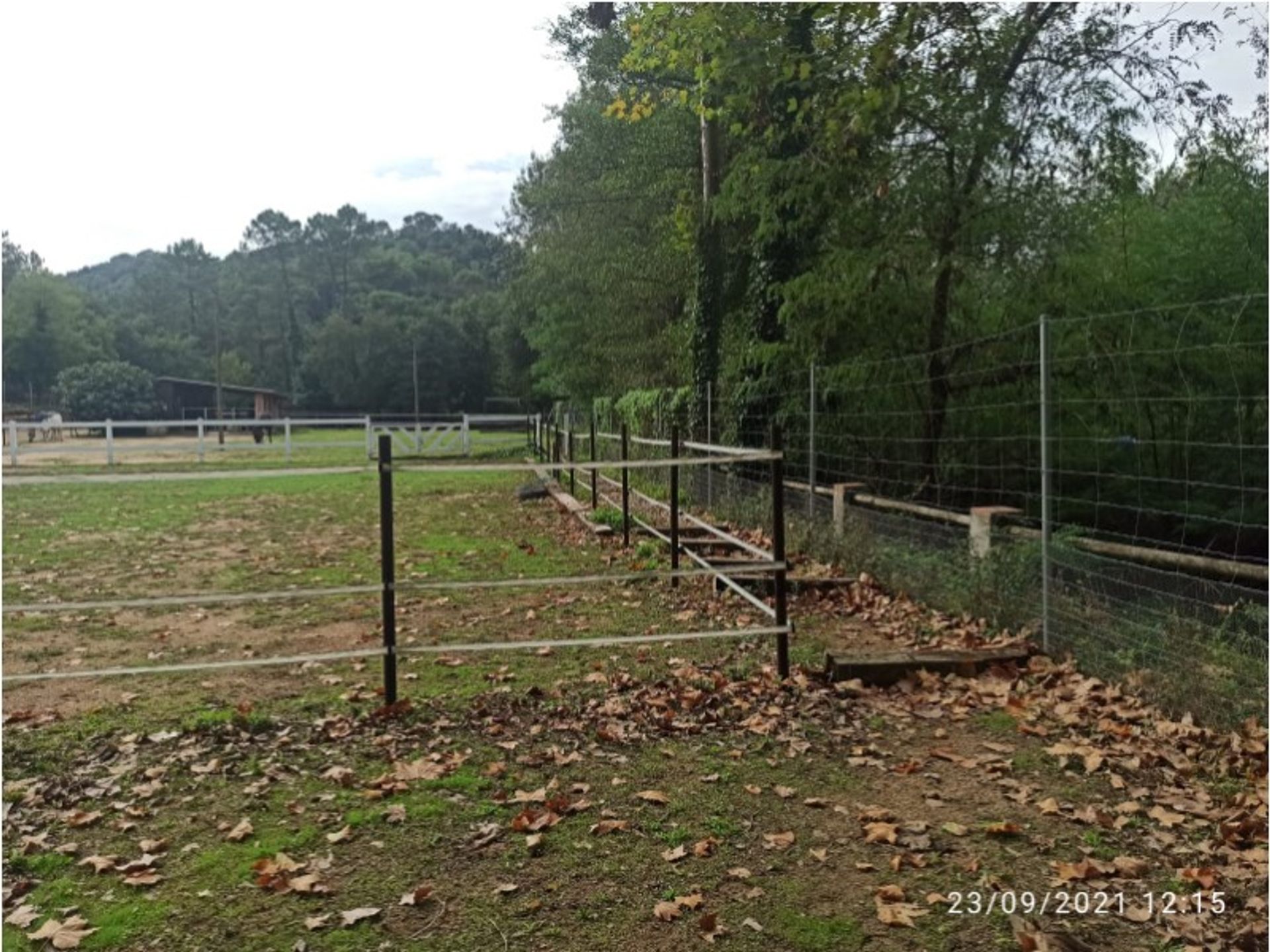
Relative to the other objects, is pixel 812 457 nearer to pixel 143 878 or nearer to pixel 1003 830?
pixel 1003 830

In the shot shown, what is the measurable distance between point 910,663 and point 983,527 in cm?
228

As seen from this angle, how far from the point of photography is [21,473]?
872 inches

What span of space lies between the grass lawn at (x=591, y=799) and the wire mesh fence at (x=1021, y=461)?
3.01ft

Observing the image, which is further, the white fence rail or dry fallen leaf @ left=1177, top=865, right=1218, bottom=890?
the white fence rail

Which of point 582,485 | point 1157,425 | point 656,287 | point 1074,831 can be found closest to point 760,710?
point 1074,831

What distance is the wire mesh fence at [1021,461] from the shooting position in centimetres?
617

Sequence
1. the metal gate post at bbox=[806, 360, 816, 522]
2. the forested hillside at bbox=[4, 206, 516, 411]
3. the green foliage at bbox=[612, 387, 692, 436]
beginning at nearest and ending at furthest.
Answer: the metal gate post at bbox=[806, 360, 816, 522] → the green foliage at bbox=[612, 387, 692, 436] → the forested hillside at bbox=[4, 206, 516, 411]

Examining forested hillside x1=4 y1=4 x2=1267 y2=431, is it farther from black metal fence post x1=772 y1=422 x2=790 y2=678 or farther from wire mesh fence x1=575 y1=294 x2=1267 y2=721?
black metal fence post x1=772 y1=422 x2=790 y2=678

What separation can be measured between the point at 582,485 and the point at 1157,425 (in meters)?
8.12

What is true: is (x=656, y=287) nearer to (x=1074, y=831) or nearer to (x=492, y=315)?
(x=1074, y=831)

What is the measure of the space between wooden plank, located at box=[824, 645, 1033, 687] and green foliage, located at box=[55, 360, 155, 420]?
55485mm

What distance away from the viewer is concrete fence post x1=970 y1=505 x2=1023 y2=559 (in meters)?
6.79

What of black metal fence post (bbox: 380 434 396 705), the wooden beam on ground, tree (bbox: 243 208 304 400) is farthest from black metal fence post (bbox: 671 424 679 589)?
tree (bbox: 243 208 304 400)

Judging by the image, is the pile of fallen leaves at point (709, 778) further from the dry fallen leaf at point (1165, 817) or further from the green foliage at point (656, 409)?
the green foliage at point (656, 409)
